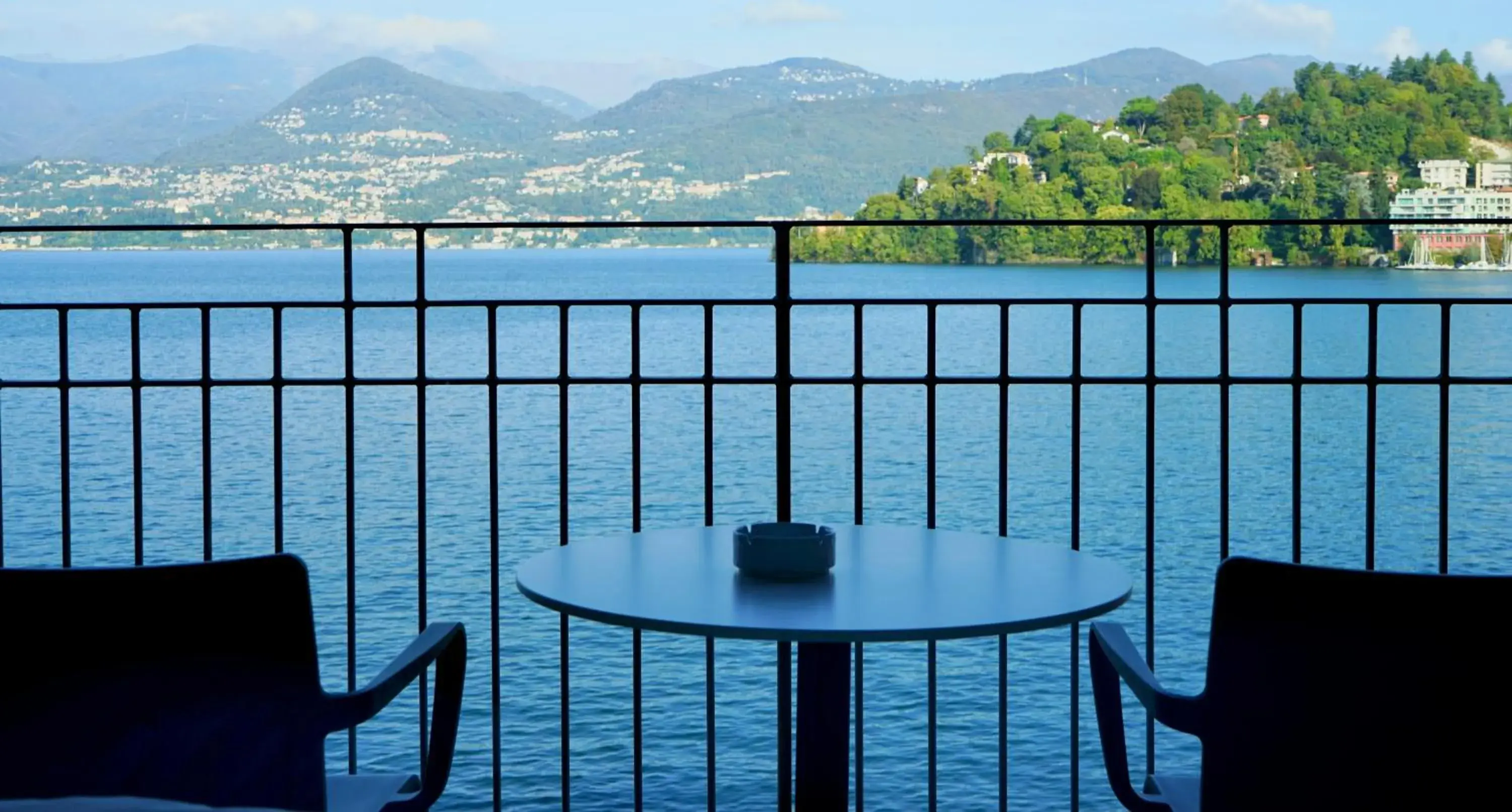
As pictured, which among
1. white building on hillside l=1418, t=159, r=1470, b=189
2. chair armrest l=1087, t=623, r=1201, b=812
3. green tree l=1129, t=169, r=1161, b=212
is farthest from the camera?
white building on hillside l=1418, t=159, r=1470, b=189

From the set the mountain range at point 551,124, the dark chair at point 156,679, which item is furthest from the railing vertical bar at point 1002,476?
the mountain range at point 551,124

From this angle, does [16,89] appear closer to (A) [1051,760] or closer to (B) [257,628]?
(A) [1051,760]

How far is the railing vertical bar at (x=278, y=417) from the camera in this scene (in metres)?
2.86

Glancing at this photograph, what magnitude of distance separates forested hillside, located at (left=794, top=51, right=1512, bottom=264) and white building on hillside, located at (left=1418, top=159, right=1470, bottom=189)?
0.91ft

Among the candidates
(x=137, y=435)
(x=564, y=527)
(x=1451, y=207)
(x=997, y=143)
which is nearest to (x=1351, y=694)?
(x=564, y=527)

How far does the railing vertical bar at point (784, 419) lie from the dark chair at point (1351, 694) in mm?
1130

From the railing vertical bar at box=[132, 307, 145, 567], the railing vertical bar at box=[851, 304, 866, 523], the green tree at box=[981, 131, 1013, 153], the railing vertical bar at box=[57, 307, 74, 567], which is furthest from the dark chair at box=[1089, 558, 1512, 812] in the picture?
the green tree at box=[981, 131, 1013, 153]

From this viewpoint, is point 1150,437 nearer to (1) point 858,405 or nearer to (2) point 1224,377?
(2) point 1224,377

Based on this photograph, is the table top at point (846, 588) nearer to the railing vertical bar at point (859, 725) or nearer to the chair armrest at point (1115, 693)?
the chair armrest at point (1115, 693)

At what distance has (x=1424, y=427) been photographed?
3484 centimetres

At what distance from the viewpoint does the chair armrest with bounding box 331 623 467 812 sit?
6.07 feet

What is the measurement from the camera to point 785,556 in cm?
202

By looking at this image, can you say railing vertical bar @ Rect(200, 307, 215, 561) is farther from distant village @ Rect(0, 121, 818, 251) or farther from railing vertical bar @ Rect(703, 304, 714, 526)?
distant village @ Rect(0, 121, 818, 251)

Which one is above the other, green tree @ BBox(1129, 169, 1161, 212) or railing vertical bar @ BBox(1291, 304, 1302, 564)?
green tree @ BBox(1129, 169, 1161, 212)
